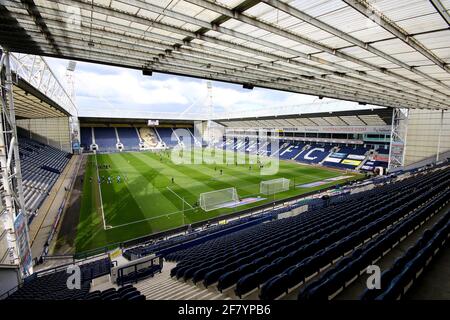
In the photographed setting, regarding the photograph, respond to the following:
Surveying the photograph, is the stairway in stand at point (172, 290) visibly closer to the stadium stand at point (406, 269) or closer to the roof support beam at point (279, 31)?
the stadium stand at point (406, 269)

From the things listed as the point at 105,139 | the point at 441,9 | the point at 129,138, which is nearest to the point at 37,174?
the point at 441,9

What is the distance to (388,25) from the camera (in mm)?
6234

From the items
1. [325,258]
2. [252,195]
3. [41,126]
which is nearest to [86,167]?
[41,126]

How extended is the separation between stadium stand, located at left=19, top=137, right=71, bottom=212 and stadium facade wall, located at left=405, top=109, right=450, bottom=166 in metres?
41.1

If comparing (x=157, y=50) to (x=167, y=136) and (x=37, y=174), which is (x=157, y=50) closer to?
(x=37, y=174)

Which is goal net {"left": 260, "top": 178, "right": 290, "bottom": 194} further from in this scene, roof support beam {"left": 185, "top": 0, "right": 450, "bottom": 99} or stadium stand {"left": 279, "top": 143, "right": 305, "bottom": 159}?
stadium stand {"left": 279, "top": 143, "right": 305, "bottom": 159}

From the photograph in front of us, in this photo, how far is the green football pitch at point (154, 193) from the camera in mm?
16742

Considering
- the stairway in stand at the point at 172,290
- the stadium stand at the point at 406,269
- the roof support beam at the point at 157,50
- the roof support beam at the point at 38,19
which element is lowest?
the stairway in stand at the point at 172,290

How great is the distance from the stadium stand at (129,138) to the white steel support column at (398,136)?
52.6 meters

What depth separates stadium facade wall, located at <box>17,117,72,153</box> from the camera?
40.8m

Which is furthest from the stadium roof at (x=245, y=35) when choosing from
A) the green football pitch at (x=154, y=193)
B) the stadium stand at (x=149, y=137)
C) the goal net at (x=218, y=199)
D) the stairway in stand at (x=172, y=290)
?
the stadium stand at (x=149, y=137)
